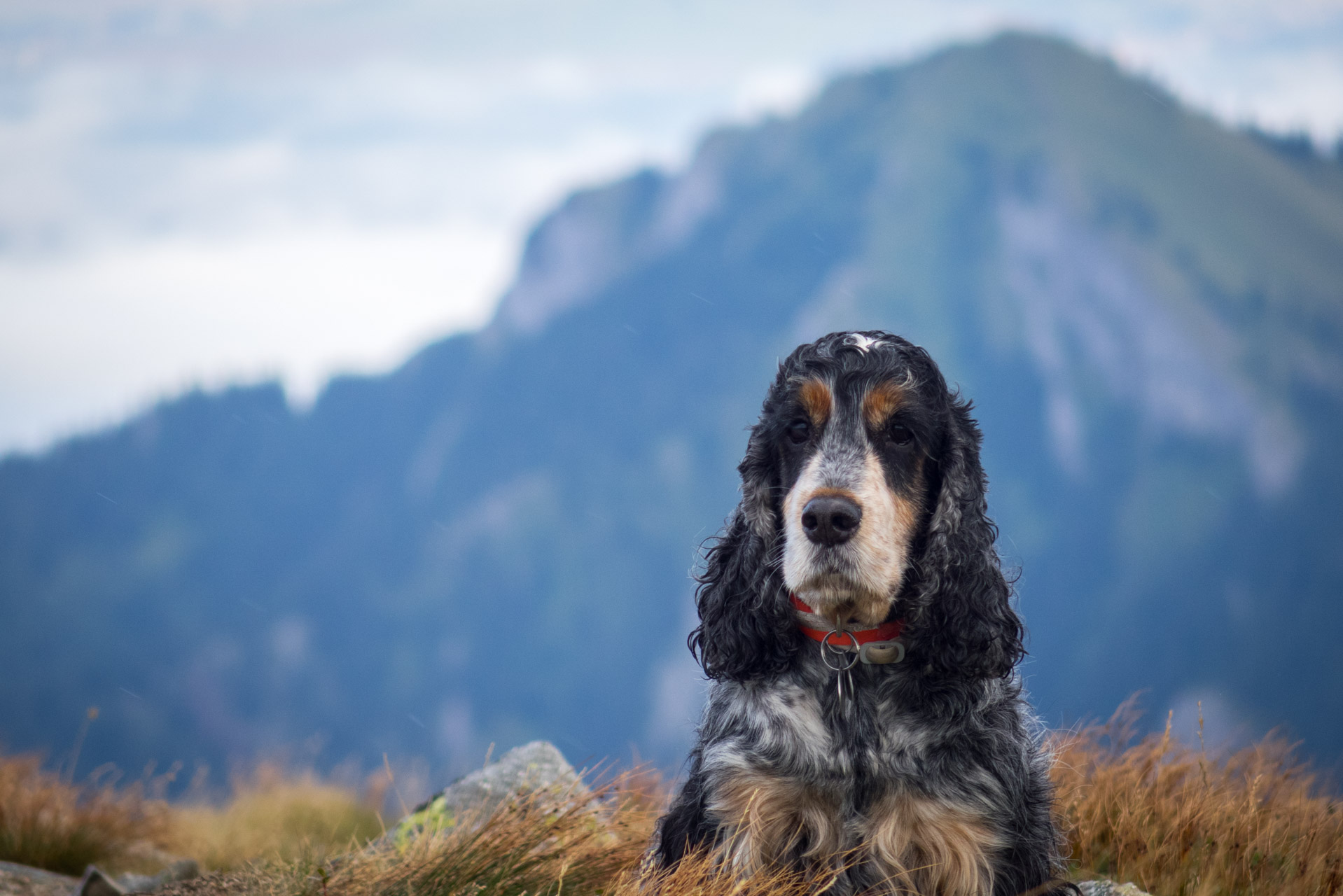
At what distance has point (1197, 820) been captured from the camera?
460 centimetres

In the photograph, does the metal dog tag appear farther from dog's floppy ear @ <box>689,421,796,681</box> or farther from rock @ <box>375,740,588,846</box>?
rock @ <box>375,740,588,846</box>

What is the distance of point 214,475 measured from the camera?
112062mm

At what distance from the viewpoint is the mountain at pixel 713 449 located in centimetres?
7669

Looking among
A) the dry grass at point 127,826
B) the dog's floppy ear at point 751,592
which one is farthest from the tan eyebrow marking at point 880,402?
the dry grass at point 127,826

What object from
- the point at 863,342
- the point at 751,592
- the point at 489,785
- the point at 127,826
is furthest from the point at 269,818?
the point at 863,342

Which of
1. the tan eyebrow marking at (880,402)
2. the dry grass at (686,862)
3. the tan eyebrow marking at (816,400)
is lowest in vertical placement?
the dry grass at (686,862)

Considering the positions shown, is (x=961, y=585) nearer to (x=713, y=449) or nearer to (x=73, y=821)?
(x=73, y=821)

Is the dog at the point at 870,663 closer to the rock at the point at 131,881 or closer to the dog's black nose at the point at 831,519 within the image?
the dog's black nose at the point at 831,519

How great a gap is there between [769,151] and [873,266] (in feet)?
94.6

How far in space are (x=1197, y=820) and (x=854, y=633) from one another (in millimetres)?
2415

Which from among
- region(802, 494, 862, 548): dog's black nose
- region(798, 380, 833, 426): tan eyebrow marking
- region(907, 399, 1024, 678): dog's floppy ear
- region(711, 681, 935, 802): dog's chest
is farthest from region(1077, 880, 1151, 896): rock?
region(798, 380, 833, 426): tan eyebrow marking

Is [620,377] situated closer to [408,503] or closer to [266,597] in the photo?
[408,503]

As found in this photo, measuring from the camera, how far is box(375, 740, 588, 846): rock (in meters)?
5.21

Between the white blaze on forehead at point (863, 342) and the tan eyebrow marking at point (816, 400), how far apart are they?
0.21 metres
